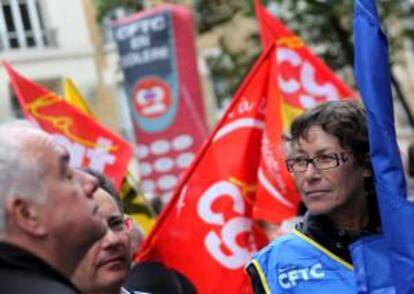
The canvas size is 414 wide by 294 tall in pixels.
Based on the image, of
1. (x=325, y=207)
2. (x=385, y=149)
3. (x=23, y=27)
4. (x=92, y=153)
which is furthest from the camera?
(x=23, y=27)

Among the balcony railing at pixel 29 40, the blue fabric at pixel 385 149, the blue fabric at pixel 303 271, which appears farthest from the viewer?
the balcony railing at pixel 29 40

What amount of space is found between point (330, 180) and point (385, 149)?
0.28 m

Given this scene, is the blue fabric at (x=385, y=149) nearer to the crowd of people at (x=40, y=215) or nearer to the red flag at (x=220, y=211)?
the crowd of people at (x=40, y=215)

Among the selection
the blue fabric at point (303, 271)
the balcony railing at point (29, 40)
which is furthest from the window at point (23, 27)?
the blue fabric at point (303, 271)

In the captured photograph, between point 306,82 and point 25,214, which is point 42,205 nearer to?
point 25,214

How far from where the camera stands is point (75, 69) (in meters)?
20.5

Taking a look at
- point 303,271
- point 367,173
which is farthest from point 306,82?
point 303,271

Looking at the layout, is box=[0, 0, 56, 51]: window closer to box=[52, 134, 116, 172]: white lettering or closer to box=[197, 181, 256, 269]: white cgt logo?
box=[52, 134, 116, 172]: white lettering

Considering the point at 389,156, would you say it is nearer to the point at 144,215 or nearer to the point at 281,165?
the point at 281,165

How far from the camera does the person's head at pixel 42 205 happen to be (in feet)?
6.03

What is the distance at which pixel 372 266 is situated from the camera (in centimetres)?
261

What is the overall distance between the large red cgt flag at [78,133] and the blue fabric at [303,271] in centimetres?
285

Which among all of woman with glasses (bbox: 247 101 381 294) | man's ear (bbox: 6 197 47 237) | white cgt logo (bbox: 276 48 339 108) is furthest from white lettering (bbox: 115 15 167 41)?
man's ear (bbox: 6 197 47 237)

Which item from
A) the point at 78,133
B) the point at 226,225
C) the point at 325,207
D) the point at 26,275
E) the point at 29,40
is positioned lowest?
the point at 29,40
